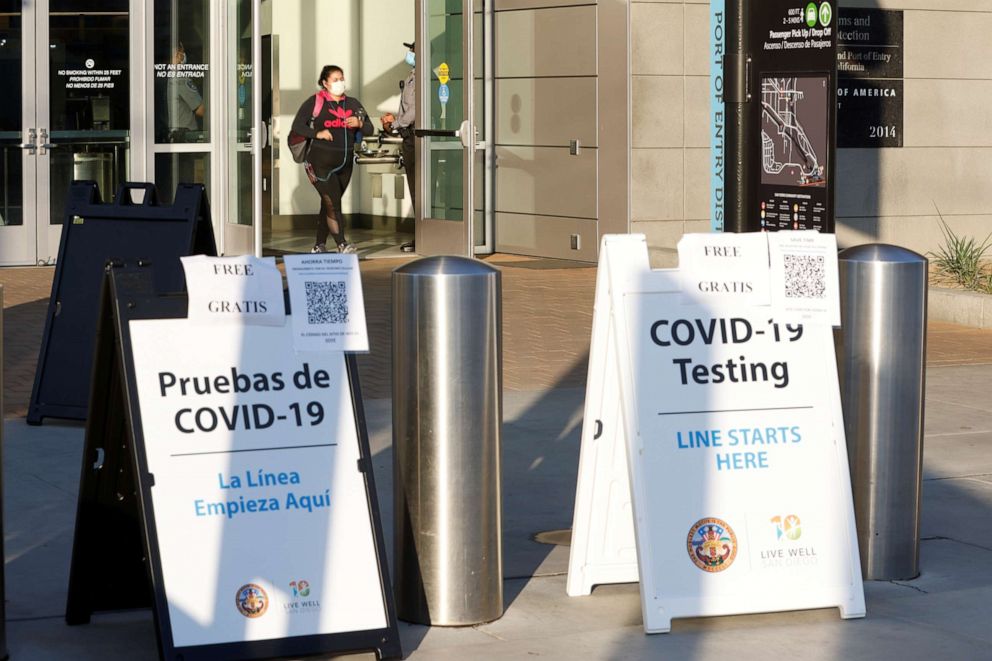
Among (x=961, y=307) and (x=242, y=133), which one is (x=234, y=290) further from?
(x=242, y=133)

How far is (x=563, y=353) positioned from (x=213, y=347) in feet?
20.0

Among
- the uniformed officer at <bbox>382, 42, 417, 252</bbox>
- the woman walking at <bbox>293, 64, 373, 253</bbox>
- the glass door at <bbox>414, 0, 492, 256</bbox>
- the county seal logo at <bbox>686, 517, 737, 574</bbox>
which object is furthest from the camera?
the uniformed officer at <bbox>382, 42, 417, 252</bbox>

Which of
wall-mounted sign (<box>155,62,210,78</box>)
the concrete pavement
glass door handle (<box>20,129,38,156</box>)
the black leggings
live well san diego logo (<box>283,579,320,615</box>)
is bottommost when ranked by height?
the concrete pavement

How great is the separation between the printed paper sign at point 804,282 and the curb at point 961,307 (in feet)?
24.2

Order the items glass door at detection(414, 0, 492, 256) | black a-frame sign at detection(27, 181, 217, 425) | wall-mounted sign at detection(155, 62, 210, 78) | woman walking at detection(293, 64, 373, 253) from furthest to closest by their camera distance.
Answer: glass door at detection(414, 0, 492, 256)
woman walking at detection(293, 64, 373, 253)
wall-mounted sign at detection(155, 62, 210, 78)
black a-frame sign at detection(27, 181, 217, 425)

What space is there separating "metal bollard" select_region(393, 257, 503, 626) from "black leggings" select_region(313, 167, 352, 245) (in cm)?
1041

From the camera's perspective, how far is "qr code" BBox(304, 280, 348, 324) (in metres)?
4.84

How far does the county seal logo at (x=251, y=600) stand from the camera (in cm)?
466

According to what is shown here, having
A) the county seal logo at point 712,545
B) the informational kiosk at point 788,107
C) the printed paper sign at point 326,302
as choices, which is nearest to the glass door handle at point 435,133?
the informational kiosk at point 788,107

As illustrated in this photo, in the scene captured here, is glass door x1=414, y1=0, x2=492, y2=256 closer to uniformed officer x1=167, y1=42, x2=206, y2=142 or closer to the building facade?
the building facade

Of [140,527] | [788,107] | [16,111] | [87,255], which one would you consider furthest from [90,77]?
[140,527]

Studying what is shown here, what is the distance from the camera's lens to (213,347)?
4.79m

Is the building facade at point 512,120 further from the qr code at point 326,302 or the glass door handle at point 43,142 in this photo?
the qr code at point 326,302

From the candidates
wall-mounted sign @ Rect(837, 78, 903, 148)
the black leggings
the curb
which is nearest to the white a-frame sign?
the curb
